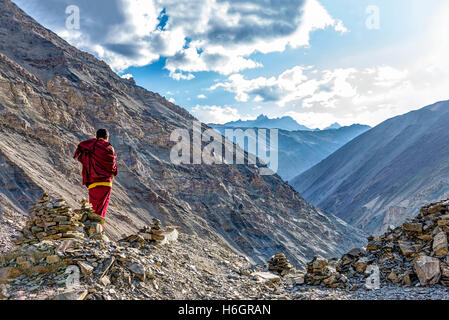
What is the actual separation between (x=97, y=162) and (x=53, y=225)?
1379 millimetres

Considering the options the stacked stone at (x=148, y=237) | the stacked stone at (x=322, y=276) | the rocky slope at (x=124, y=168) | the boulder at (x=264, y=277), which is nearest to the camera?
the stacked stone at (x=148, y=237)

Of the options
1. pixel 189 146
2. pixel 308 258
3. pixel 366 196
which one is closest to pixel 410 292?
pixel 308 258

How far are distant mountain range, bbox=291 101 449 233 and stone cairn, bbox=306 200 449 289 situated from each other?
133 ft

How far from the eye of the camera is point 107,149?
6480 mm

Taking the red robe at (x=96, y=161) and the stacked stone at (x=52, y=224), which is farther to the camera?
the red robe at (x=96, y=161)

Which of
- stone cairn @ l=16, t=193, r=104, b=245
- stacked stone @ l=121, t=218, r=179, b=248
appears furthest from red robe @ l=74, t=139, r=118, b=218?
stacked stone @ l=121, t=218, r=179, b=248

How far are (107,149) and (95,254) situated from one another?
2117mm

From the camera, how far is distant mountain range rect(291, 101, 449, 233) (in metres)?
49.2

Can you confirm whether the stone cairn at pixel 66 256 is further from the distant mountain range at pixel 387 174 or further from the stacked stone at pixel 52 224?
the distant mountain range at pixel 387 174

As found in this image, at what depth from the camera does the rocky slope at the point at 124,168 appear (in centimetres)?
2486

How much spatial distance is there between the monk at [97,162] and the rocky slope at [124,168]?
1417cm

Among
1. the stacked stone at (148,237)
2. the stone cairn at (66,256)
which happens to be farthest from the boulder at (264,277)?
the stone cairn at (66,256)

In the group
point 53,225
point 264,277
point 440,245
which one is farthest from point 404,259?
point 53,225

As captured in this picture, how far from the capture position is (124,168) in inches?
1302
